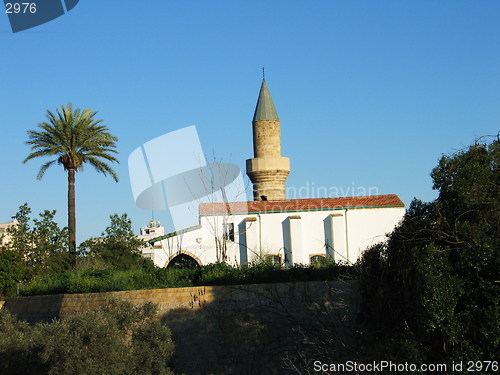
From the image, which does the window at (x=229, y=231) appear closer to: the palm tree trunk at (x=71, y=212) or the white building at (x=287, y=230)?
the white building at (x=287, y=230)

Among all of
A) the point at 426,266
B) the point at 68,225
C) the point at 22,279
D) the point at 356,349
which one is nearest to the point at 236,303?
the point at 356,349

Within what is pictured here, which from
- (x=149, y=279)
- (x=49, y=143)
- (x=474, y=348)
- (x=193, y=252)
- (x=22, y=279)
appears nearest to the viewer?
(x=474, y=348)

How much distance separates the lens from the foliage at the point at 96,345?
1523 centimetres

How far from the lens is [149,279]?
836 inches

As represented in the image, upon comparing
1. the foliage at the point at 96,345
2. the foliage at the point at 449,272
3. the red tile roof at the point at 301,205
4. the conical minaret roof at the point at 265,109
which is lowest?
the foliage at the point at 96,345

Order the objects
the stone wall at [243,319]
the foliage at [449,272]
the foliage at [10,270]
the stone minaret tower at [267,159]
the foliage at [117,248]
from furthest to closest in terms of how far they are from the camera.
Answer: the stone minaret tower at [267,159] → the foliage at [117,248] → the foliage at [10,270] → the stone wall at [243,319] → the foliage at [449,272]

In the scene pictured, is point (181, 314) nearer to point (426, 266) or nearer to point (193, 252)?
point (426, 266)

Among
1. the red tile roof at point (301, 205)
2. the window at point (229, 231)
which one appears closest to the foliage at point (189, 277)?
the window at point (229, 231)

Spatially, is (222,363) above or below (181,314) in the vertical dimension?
below

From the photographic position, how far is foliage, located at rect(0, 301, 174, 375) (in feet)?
50.0

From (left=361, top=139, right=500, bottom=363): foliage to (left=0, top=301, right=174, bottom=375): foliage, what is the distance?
6.33m

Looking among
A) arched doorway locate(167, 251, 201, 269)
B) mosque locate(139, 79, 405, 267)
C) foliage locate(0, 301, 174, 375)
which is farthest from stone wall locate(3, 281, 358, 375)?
mosque locate(139, 79, 405, 267)

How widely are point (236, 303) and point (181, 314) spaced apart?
157cm

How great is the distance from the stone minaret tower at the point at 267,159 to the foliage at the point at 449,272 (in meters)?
25.3
